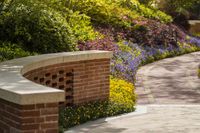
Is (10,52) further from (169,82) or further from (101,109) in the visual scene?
(169,82)

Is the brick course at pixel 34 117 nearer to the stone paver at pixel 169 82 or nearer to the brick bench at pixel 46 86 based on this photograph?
the brick bench at pixel 46 86

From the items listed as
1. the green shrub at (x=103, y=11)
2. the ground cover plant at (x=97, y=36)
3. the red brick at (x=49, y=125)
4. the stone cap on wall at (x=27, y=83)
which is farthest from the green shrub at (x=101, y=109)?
the green shrub at (x=103, y=11)

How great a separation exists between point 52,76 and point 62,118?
1068mm

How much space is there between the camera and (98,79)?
10.4m

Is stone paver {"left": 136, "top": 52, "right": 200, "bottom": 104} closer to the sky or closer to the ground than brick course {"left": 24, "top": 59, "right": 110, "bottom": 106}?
closer to the ground

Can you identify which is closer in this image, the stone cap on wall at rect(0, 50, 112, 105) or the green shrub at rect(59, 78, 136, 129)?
the stone cap on wall at rect(0, 50, 112, 105)

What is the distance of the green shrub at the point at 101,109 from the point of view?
29.4 ft

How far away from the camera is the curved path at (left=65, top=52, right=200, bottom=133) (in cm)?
865

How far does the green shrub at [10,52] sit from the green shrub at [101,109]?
2132 mm

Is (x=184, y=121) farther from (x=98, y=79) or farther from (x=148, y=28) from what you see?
(x=148, y=28)

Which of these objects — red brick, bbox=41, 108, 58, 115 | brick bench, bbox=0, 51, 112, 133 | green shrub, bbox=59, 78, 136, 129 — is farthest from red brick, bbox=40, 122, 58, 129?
green shrub, bbox=59, 78, 136, 129

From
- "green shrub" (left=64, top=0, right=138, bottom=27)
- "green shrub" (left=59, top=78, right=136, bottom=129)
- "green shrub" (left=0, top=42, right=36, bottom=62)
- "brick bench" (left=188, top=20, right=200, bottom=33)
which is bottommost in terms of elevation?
"green shrub" (left=59, top=78, right=136, bottom=129)

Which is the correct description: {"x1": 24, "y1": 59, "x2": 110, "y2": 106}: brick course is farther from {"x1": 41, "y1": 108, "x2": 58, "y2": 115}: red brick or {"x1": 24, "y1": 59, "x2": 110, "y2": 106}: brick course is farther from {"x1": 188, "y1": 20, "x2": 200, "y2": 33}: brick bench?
{"x1": 188, "y1": 20, "x2": 200, "y2": 33}: brick bench

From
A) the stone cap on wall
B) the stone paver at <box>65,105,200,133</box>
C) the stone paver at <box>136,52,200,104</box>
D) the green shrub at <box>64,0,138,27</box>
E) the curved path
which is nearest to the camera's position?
the stone cap on wall
